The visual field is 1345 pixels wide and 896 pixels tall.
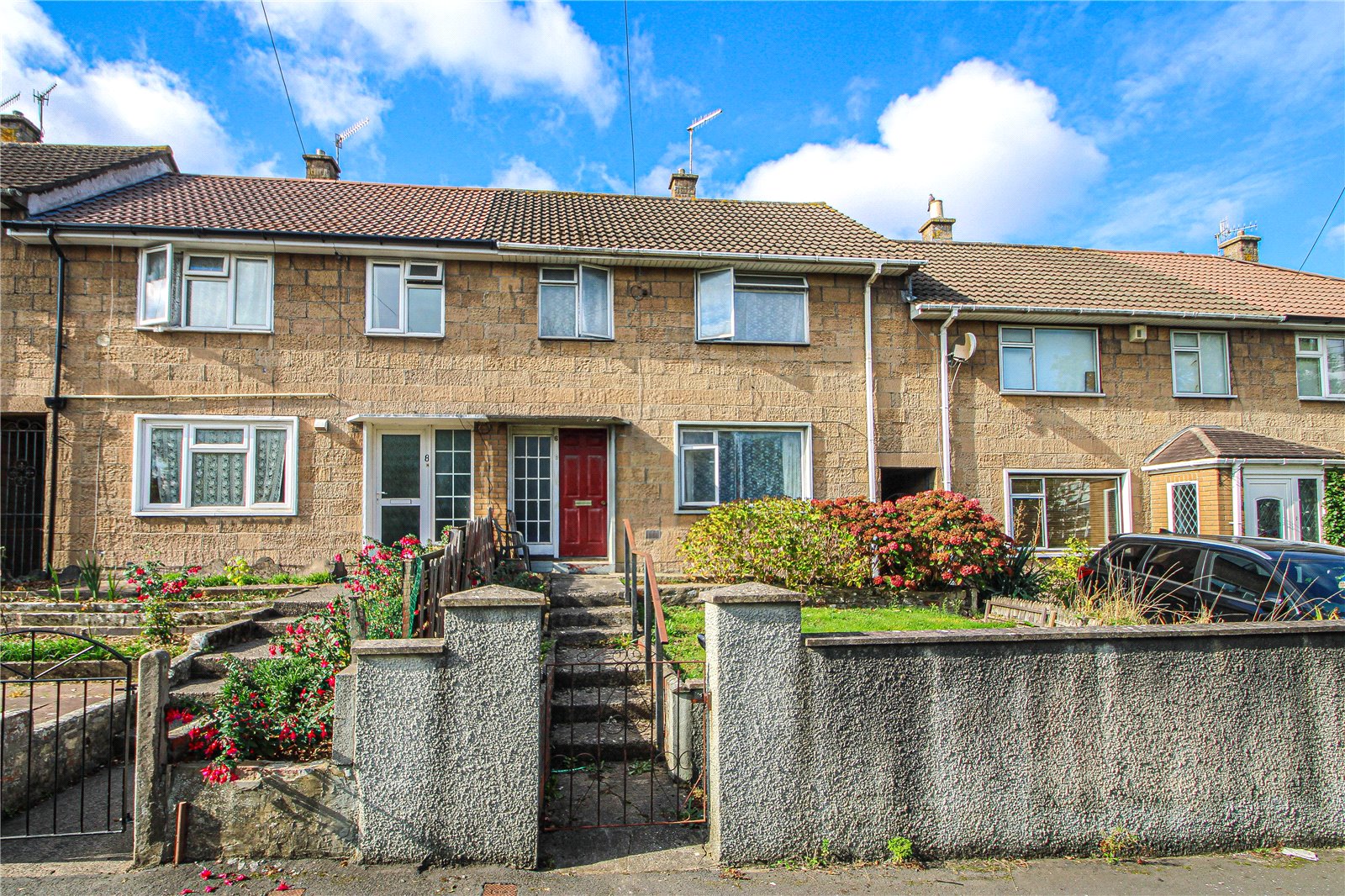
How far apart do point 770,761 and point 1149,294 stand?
46.2 feet

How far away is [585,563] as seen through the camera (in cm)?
1184

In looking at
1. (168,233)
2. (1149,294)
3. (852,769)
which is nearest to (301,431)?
(168,233)

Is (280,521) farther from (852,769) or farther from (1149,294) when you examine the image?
(1149,294)

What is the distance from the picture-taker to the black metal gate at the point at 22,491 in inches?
431

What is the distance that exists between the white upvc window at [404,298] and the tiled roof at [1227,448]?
1278 centimetres

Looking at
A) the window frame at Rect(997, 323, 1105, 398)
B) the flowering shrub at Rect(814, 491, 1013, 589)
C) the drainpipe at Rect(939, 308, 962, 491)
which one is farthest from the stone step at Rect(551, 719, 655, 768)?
the window frame at Rect(997, 323, 1105, 398)

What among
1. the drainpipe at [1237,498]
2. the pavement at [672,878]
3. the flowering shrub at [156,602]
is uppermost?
the drainpipe at [1237,498]

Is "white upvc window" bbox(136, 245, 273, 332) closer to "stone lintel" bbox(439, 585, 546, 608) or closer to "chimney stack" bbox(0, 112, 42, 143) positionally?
"chimney stack" bbox(0, 112, 42, 143)

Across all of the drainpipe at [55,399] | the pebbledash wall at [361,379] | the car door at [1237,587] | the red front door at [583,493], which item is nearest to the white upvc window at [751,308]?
the pebbledash wall at [361,379]

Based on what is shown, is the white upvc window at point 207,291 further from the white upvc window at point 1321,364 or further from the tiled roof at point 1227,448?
the white upvc window at point 1321,364

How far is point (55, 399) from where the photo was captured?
10.9 m

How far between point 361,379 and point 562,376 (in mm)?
3104

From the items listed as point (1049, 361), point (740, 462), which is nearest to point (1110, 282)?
point (1049, 361)

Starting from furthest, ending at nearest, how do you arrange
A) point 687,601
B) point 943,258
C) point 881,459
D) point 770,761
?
point 943,258 < point 881,459 < point 687,601 < point 770,761
